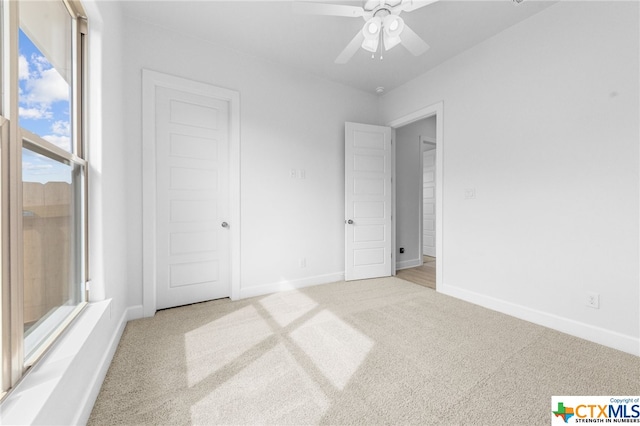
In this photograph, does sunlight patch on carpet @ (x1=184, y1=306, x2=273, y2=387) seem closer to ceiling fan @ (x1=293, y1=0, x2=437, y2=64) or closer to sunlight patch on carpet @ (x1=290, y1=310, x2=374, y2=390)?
sunlight patch on carpet @ (x1=290, y1=310, x2=374, y2=390)

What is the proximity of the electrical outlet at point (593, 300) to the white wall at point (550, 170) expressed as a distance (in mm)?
32

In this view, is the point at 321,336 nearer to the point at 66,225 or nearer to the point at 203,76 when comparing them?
the point at 66,225

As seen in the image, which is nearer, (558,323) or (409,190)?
(558,323)

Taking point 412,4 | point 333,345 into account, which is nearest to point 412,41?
point 412,4

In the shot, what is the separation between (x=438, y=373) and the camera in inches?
65.1

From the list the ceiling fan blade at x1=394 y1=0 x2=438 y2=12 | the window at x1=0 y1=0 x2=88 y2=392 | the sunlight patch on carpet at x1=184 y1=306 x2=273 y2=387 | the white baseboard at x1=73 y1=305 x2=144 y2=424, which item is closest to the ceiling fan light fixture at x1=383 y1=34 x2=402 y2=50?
the ceiling fan blade at x1=394 y1=0 x2=438 y2=12

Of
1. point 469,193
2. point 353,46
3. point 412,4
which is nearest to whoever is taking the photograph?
point 412,4

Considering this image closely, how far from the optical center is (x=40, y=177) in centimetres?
116

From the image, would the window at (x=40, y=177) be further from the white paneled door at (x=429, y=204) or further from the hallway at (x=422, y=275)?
the white paneled door at (x=429, y=204)

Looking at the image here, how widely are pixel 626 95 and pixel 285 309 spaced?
3329 mm

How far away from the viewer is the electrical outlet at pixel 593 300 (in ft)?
6.83

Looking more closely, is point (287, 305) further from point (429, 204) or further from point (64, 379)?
point (429, 204)

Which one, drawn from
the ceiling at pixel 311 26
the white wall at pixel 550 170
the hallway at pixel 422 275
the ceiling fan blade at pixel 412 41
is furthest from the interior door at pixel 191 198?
the white wall at pixel 550 170

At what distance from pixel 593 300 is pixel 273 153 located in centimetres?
333
